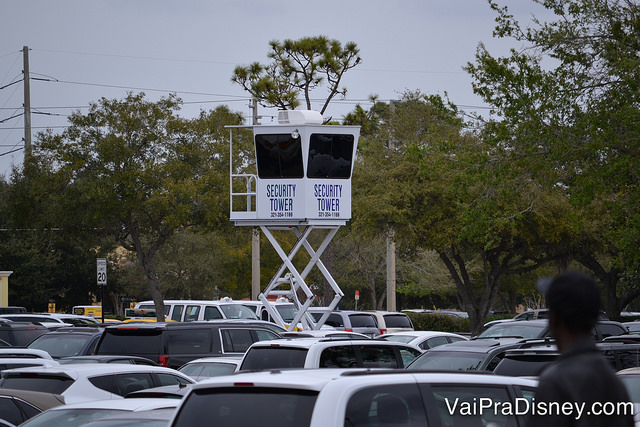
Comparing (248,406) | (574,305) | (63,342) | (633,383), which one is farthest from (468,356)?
(574,305)

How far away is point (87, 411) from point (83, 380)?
332cm

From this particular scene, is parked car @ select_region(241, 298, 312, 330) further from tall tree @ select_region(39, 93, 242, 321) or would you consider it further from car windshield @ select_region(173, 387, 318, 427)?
car windshield @ select_region(173, 387, 318, 427)

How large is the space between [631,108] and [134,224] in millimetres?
22951

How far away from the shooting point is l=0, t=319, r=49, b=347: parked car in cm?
2247

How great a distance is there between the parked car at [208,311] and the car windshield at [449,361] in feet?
47.6

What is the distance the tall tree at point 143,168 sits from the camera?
3388 centimetres

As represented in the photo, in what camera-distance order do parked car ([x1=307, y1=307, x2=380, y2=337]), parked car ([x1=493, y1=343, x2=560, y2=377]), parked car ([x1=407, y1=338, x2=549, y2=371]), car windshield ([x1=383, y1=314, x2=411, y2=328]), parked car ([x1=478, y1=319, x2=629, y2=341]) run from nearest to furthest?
parked car ([x1=493, y1=343, x2=560, y2=377]) → parked car ([x1=407, y1=338, x2=549, y2=371]) → parked car ([x1=478, y1=319, x2=629, y2=341]) → parked car ([x1=307, y1=307, x2=380, y2=337]) → car windshield ([x1=383, y1=314, x2=411, y2=328])

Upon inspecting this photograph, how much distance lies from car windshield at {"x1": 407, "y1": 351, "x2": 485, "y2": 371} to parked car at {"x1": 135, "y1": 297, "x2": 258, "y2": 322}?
14.5 meters

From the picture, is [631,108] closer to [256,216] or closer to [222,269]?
[256,216]

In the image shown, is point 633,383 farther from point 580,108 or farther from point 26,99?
point 26,99

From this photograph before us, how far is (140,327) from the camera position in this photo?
16.7 metres

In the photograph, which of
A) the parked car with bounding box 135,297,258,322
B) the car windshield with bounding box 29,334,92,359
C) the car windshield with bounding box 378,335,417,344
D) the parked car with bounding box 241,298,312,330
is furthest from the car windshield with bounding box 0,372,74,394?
the parked car with bounding box 241,298,312,330

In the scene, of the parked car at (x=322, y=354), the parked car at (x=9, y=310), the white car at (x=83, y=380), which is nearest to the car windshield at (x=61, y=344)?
the white car at (x=83, y=380)

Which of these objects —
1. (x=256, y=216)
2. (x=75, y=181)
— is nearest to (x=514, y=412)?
(x=256, y=216)
